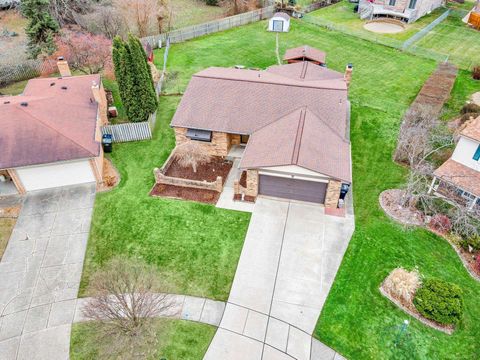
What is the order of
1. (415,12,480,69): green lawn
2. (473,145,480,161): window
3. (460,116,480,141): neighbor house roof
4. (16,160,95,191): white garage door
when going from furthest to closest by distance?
1. (415,12,480,69): green lawn
2. (16,160,95,191): white garage door
3. (473,145,480,161): window
4. (460,116,480,141): neighbor house roof

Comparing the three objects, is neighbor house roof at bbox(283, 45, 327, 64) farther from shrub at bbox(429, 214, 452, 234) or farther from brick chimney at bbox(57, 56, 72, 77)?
brick chimney at bbox(57, 56, 72, 77)

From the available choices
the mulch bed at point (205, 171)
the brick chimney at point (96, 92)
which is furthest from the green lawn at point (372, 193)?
the mulch bed at point (205, 171)

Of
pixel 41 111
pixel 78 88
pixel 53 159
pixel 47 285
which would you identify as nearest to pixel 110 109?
pixel 78 88

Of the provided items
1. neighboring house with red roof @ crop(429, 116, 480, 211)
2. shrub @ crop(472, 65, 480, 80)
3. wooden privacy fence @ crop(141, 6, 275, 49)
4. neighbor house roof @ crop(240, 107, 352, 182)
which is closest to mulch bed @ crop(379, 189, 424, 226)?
neighboring house with red roof @ crop(429, 116, 480, 211)

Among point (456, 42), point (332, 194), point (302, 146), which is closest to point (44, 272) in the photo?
point (302, 146)

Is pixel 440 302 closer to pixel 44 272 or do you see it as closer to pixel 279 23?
pixel 44 272
